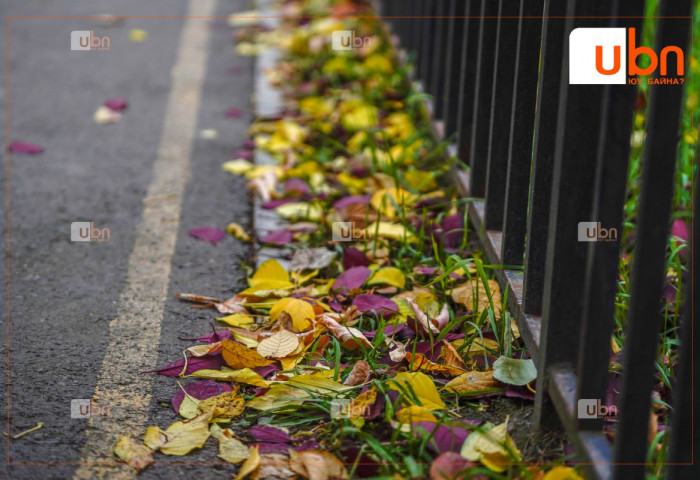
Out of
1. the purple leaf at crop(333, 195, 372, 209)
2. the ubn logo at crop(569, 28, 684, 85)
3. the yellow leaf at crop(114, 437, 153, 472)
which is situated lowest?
the yellow leaf at crop(114, 437, 153, 472)

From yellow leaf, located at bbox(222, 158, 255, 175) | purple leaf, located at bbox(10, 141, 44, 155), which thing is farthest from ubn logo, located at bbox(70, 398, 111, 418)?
purple leaf, located at bbox(10, 141, 44, 155)

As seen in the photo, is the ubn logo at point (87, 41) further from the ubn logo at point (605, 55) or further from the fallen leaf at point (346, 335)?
the ubn logo at point (605, 55)

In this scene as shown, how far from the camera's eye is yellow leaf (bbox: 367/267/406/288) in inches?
103

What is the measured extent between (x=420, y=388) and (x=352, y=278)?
0.66 metres

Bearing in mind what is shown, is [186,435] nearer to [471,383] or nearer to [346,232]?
[471,383]

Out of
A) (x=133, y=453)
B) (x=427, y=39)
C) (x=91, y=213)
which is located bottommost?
(x=133, y=453)

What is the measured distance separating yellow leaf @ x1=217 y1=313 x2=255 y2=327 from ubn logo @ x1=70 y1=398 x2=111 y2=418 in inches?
18.6

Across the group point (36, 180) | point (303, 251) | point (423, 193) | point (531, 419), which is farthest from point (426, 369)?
point (36, 180)

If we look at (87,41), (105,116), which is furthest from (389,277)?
(87,41)

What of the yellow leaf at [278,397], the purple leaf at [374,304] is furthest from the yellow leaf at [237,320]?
the yellow leaf at [278,397]

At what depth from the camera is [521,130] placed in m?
2.31

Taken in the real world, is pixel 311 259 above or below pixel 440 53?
below

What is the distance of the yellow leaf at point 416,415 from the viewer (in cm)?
192

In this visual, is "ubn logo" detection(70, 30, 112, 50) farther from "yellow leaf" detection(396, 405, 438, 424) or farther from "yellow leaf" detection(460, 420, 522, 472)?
"yellow leaf" detection(460, 420, 522, 472)
